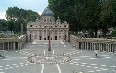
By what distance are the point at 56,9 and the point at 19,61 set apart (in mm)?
72265

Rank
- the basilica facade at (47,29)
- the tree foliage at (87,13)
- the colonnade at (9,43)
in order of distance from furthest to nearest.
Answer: the basilica facade at (47,29), the colonnade at (9,43), the tree foliage at (87,13)

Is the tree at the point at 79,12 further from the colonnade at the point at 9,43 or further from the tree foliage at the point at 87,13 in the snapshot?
the colonnade at the point at 9,43

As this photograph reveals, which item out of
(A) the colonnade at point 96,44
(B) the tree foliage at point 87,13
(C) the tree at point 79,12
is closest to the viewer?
(A) the colonnade at point 96,44

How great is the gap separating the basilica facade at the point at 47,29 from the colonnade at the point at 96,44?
1048 inches

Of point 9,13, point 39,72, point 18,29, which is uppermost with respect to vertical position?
point 9,13

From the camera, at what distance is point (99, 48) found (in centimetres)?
10400

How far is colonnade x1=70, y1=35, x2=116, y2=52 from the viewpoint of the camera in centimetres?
9901

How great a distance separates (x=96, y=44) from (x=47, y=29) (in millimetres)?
38623

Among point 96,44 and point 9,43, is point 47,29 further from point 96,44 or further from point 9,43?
point 96,44

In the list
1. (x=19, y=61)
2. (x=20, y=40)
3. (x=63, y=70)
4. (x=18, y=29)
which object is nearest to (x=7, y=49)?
(x=20, y=40)

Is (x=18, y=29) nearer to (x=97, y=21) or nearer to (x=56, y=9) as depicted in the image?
(x=56, y=9)

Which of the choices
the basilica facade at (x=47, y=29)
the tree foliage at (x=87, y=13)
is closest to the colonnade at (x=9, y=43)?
the basilica facade at (x=47, y=29)

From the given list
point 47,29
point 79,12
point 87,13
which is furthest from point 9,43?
point 87,13

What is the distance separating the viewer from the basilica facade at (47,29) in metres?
138
